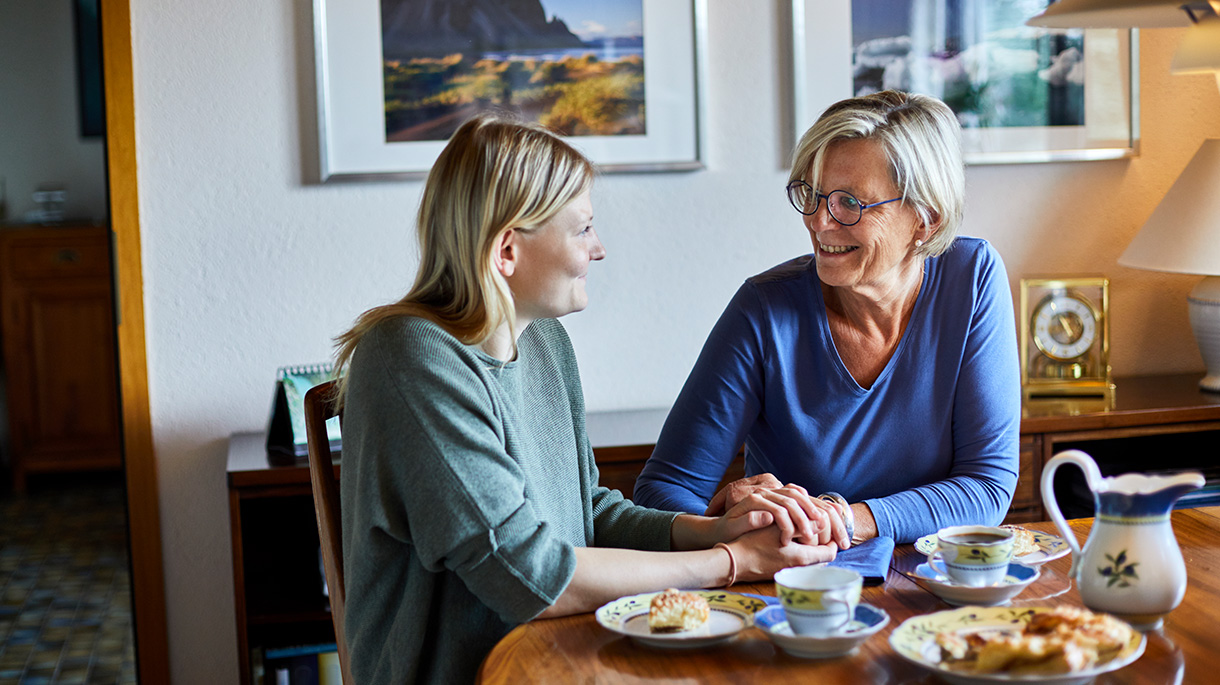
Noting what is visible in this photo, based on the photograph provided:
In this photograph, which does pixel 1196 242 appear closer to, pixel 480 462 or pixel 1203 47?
pixel 1203 47

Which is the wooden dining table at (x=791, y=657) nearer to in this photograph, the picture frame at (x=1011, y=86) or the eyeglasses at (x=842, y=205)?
the eyeglasses at (x=842, y=205)

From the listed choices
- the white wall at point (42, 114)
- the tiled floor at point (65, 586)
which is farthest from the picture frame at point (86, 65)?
the tiled floor at point (65, 586)

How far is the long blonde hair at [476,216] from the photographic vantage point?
128 cm

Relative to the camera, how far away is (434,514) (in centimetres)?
115

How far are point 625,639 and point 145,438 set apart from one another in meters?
1.62

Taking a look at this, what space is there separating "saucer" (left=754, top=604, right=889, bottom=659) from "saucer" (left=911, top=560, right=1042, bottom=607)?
0.13 meters

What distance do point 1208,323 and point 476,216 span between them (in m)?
2.01

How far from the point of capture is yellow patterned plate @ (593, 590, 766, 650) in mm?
1103

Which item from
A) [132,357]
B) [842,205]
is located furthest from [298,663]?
[842,205]

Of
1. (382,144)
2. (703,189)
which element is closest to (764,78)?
(703,189)

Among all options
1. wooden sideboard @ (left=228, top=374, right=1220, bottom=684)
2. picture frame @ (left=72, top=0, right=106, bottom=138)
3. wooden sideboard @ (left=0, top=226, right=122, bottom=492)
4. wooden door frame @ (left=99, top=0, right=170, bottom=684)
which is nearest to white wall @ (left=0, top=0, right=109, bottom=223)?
picture frame @ (left=72, top=0, right=106, bottom=138)

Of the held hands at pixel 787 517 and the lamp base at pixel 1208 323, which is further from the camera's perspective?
the lamp base at pixel 1208 323

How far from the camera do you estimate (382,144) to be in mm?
2457

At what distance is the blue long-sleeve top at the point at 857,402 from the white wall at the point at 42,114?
419 cm
